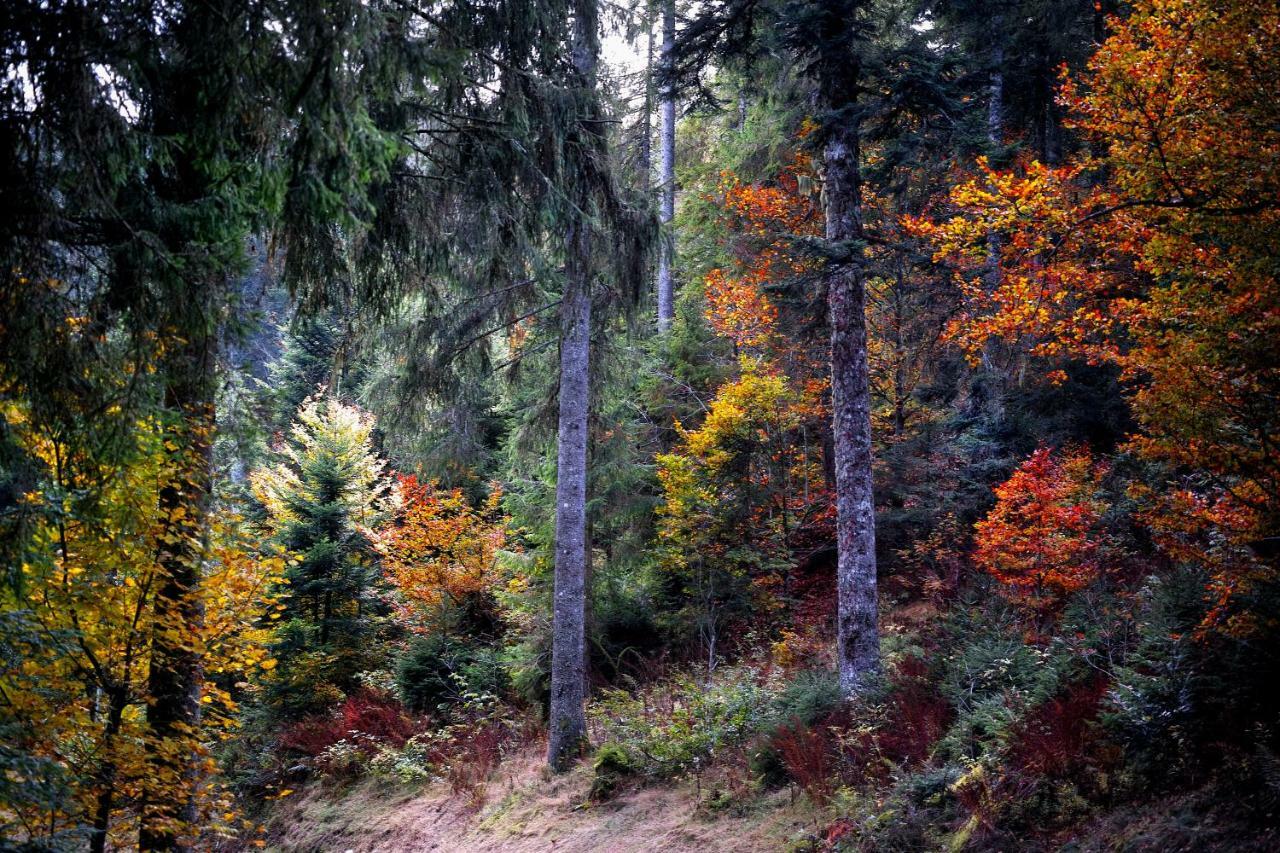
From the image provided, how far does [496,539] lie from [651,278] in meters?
7.98

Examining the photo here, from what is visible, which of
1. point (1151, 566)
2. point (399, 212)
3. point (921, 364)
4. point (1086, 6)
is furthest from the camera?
point (921, 364)

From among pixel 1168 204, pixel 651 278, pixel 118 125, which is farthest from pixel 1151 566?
pixel 118 125

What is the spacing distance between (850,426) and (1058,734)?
4.19 m

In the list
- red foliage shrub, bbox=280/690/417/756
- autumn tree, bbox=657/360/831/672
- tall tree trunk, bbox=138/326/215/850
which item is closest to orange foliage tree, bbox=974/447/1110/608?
autumn tree, bbox=657/360/831/672

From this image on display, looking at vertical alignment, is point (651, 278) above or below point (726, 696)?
above

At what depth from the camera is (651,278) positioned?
399 inches

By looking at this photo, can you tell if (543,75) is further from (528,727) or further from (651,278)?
(528,727)

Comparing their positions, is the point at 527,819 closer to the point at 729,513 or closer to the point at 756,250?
the point at 729,513

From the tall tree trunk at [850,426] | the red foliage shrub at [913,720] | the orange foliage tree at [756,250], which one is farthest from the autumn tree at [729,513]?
the red foliage shrub at [913,720]

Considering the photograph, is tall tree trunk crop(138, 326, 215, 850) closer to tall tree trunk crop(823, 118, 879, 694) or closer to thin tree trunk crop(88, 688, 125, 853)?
thin tree trunk crop(88, 688, 125, 853)

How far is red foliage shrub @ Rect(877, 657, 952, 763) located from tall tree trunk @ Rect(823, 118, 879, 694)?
28.5 inches

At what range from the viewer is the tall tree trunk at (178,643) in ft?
20.1

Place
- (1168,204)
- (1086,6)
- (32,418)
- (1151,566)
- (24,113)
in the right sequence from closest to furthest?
1. (24,113)
2. (32,418)
3. (1168,204)
4. (1151,566)
5. (1086,6)

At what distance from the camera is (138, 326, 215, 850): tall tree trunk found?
20.1ft
